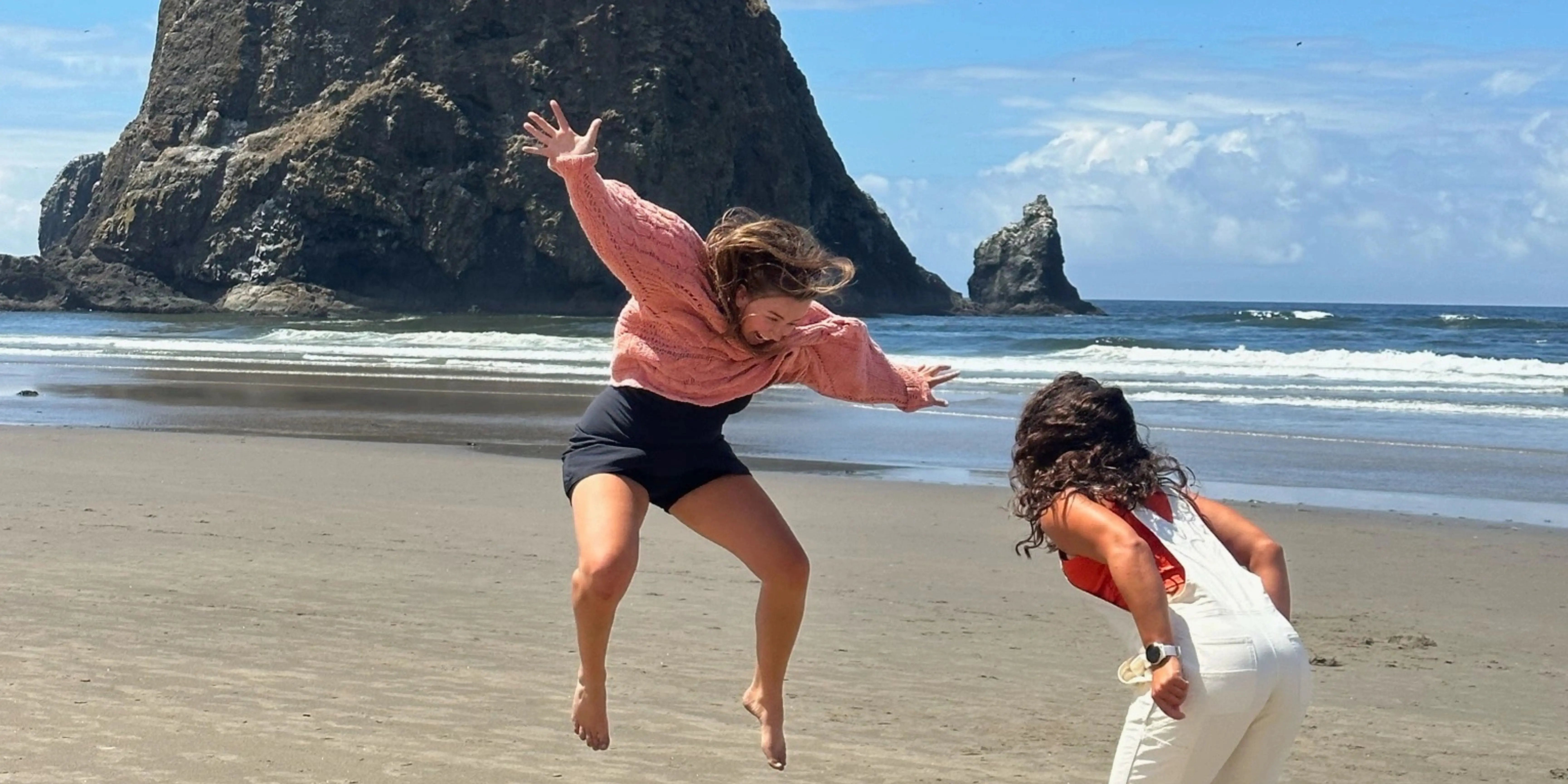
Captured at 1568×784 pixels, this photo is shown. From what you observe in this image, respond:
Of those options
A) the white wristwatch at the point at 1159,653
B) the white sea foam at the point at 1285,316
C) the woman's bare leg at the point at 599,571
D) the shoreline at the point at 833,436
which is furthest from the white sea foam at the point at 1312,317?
the white wristwatch at the point at 1159,653

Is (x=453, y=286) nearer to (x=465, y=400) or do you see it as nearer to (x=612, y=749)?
(x=465, y=400)

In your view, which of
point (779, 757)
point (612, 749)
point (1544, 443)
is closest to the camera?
point (779, 757)

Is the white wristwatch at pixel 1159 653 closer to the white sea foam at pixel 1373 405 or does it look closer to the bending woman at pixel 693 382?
the bending woman at pixel 693 382

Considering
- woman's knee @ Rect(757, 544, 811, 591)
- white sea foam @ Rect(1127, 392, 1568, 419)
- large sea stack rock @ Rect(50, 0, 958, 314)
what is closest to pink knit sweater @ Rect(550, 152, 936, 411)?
woman's knee @ Rect(757, 544, 811, 591)

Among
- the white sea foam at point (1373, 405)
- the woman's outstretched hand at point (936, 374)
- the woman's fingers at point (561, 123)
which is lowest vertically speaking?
the white sea foam at point (1373, 405)

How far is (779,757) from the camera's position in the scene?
13.0 ft

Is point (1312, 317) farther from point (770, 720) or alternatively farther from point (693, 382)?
point (693, 382)

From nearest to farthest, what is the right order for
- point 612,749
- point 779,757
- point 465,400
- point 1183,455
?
point 779,757, point 612,749, point 1183,455, point 465,400

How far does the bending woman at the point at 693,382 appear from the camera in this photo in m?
3.82

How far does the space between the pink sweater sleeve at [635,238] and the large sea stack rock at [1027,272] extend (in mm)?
79852

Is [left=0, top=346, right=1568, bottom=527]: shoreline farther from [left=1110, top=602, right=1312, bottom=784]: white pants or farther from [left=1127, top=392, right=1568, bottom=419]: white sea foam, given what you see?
[left=1110, top=602, right=1312, bottom=784]: white pants

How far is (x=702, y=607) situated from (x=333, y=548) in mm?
2241

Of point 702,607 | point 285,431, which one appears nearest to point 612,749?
point 702,607

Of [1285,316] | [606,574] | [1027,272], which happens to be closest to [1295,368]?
[606,574]
